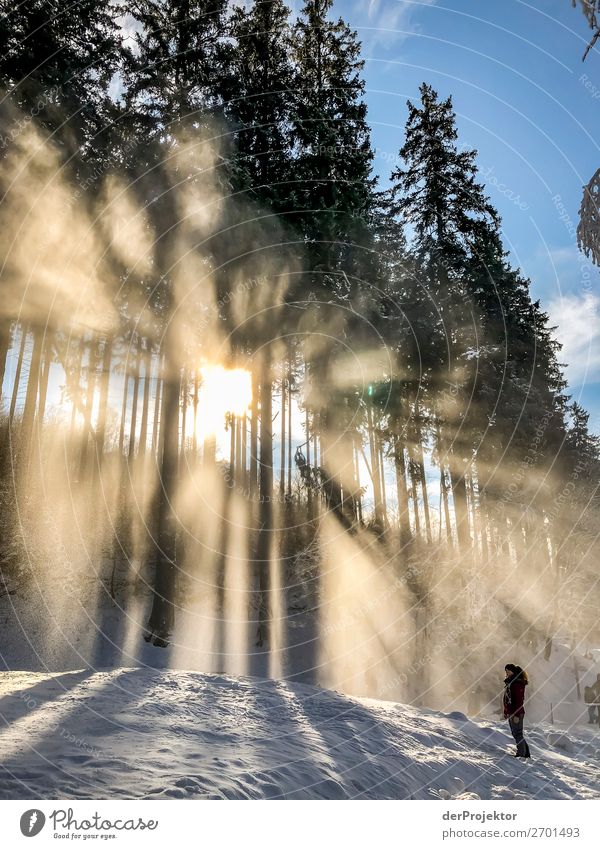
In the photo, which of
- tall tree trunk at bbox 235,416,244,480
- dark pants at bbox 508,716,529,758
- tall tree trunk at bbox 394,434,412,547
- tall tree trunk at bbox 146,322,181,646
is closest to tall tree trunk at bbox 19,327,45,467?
tall tree trunk at bbox 146,322,181,646

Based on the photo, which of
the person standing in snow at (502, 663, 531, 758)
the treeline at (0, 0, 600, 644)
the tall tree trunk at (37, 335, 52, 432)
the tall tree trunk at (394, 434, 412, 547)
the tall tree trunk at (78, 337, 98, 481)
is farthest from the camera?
the tall tree trunk at (78, 337, 98, 481)

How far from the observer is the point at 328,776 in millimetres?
5410

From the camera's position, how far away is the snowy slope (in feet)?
14.7

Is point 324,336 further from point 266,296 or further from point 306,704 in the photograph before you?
point 306,704

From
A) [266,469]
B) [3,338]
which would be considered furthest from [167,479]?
[3,338]

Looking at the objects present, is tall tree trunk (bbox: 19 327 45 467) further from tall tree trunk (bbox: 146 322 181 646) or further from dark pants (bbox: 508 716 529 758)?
dark pants (bbox: 508 716 529 758)

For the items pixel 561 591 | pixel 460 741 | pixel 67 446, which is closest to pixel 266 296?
pixel 460 741

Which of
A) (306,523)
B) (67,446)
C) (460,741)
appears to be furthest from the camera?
(67,446)

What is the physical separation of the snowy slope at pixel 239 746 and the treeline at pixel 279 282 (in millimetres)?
5903

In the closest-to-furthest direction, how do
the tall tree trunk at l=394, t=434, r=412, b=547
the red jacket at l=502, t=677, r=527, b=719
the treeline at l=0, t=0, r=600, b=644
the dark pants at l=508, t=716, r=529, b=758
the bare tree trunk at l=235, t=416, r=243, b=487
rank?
the dark pants at l=508, t=716, r=529, b=758, the red jacket at l=502, t=677, r=527, b=719, the treeline at l=0, t=0, r=600, b=644, the tall tree trunk at l=394, t=434, r=412, b=547, the bare tree trunk at l=235, t=416, r=243, b=487

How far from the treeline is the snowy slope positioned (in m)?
5.90

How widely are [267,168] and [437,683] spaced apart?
20.3m

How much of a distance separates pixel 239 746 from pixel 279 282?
13.3 meters

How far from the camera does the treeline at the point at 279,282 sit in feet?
44.3
